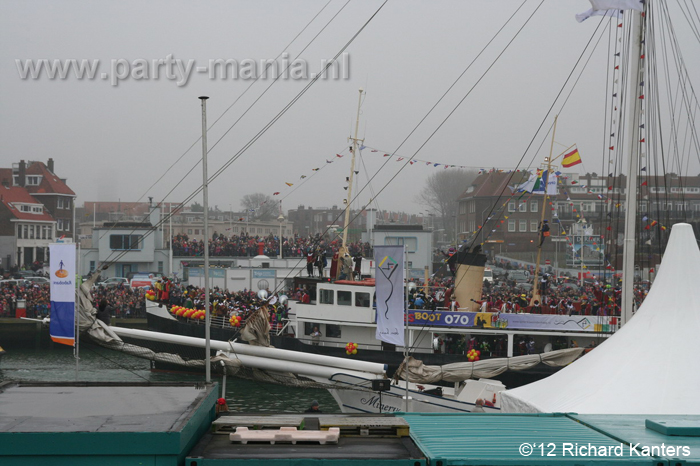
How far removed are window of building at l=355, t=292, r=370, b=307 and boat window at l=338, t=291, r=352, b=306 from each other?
25cm

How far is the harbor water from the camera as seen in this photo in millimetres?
22688

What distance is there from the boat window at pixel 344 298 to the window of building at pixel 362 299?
25 centimetres

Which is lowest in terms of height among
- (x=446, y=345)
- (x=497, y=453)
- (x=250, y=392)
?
(x=250, y=392)

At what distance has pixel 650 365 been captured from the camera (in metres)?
10.8

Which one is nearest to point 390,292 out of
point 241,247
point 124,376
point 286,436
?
point 286,436

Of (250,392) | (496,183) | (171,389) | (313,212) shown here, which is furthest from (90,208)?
(171,389)

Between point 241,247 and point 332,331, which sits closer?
point 332,331

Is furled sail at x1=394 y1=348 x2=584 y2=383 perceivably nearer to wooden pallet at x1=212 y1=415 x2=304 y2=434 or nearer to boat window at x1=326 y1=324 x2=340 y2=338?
boat window at x1=326 y1=324 x2=340 y2=338

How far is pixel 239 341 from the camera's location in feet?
75.1

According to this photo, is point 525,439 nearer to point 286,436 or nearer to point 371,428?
point 371,428

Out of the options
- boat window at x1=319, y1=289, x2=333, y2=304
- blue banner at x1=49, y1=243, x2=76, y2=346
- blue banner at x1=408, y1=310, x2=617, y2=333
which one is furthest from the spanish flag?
blue banner at x1=49, y1=243, x2=76, y2=346

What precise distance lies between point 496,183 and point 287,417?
67525 millimetres

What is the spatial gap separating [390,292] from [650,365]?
6.50m

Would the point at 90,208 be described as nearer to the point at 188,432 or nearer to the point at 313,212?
the point at 313,212
